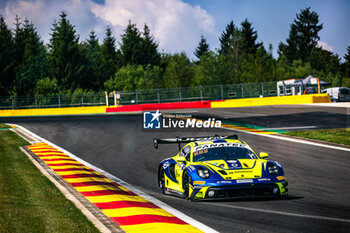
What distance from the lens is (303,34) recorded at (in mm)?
103188

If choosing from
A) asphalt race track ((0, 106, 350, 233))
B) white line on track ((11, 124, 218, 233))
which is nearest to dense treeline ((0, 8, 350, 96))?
asphalt race track ((0, 106, 350, 233))

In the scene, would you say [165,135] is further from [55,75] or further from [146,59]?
[146,59]

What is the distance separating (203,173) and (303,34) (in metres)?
101

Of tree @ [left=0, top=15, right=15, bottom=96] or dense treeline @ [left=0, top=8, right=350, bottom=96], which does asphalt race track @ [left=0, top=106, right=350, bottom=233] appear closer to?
dense treeline @ [left=0, top=8, right=350, bottom=96]

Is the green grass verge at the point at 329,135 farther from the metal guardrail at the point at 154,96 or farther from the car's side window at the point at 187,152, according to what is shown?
the metal guardrail at the point at 154,96

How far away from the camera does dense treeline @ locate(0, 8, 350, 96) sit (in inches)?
2506

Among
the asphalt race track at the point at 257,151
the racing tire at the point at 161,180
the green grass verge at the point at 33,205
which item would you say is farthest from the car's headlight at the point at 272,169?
the green grass verge at the point at 33,205

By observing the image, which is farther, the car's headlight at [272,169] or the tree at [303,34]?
the tree at [303,34]

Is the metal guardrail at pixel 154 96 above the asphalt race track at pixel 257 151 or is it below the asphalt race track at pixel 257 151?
above

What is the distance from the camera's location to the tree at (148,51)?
283 feet

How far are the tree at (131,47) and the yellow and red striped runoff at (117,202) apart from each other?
231 feet

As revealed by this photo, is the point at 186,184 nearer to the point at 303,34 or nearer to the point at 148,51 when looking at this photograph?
the point at 148,51

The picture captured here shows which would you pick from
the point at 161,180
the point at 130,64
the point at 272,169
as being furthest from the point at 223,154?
the point at 130,64

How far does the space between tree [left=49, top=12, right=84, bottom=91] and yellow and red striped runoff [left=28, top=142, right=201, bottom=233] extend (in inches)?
2330
